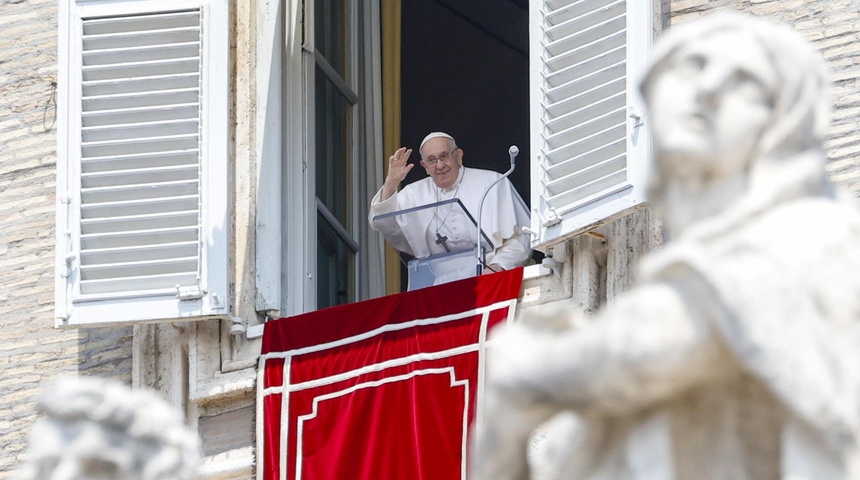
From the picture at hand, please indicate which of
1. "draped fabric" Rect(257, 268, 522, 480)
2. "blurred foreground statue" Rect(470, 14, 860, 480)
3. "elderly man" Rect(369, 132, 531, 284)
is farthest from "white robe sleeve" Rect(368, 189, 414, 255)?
"blurred foreground statue" Rect(470, 14, 860, 480)

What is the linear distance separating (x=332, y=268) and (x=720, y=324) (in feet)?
23.1

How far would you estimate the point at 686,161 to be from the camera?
3.25 meters

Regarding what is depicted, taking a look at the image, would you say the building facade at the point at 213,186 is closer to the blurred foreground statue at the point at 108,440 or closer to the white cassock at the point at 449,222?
the white cassock at the point at 449,222

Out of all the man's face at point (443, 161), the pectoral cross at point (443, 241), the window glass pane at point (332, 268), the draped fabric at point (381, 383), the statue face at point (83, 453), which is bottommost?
the draped fabric at point (381, 383)

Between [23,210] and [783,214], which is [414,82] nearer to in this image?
[23,210]

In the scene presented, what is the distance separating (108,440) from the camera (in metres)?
3.48

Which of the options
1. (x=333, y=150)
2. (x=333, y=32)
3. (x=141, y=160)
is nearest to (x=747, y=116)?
(x=141, y=160)

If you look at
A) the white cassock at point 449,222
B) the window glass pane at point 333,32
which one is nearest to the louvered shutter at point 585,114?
the white cassock at point 449,222

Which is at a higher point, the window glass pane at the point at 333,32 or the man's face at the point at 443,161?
the window glass pane at the point at 333,32

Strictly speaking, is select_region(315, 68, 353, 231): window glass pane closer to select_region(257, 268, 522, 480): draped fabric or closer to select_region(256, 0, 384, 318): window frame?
select_region(256, 0, 384, 318): window frame

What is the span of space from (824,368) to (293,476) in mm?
5954

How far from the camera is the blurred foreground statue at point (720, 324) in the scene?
3119mm

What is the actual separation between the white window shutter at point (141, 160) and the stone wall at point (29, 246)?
401mm

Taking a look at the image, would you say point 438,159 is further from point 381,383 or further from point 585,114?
point 585,114
